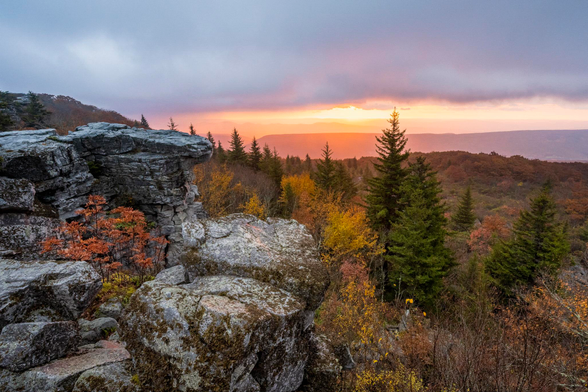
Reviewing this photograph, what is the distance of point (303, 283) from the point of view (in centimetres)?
481

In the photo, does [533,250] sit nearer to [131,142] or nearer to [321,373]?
[321,373]

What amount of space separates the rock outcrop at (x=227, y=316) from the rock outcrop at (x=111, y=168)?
497 inches

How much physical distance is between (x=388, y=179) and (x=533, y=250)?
10395mm

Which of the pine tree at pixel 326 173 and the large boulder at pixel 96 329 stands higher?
the pine tree at pixel 326 173

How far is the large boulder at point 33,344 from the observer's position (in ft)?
11.8

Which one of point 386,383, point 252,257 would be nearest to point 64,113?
point 252,257

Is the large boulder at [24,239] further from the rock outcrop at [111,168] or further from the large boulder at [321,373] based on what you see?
the large boulder at [321,373]

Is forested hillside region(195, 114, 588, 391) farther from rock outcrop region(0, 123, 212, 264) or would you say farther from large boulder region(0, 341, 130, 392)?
rock outcrop region(0, 123, 212, 264)

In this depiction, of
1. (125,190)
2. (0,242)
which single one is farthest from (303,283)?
(125,190)

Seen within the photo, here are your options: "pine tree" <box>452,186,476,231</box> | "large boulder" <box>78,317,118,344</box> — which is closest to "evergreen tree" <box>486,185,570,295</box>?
"large boulder" <box>78,317,118,344</box>

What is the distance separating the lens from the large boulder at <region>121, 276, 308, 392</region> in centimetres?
335

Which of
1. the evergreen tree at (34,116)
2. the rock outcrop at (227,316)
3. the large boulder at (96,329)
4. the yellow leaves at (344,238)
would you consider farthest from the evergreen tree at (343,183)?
the evergreen tree at (34,116)

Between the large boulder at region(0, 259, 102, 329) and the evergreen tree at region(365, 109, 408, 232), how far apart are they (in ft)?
60.9

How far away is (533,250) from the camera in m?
16.8
